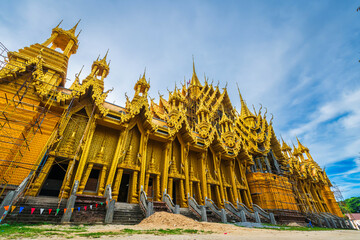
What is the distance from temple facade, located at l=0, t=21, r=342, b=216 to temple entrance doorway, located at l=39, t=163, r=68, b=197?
0.15 feet

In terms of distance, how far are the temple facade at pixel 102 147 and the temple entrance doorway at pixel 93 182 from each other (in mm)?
50

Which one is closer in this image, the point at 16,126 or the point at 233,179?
the point at 16,126

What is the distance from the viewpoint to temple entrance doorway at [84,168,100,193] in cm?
924

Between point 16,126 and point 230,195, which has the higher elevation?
Answer: point 16,126

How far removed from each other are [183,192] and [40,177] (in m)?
7.76

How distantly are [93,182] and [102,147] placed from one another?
202 centimetres

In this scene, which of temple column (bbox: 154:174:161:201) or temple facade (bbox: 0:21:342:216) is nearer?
temple facade (bbox: 0:21:342:216)

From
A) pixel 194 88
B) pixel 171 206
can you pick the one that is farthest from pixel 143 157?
pixel 194 88

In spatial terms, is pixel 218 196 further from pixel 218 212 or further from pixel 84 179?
pixel 84 179

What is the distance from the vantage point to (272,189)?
15156mm

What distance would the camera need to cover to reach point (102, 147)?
9664mm

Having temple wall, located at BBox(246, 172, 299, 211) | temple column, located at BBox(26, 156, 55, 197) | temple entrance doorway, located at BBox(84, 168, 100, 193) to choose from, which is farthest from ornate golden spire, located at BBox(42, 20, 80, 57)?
temple wall, located at BBox(246, 172, 299, 211)

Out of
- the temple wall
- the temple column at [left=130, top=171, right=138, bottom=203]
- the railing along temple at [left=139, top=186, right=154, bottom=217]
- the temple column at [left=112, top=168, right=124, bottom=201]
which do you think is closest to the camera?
the railing along temple at [left=139, top=186, right=154, bottom=217]

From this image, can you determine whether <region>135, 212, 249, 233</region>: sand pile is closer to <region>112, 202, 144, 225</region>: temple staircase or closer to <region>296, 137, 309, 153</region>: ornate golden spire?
<region>112, 202, 144, 225</region>: temple staircase
